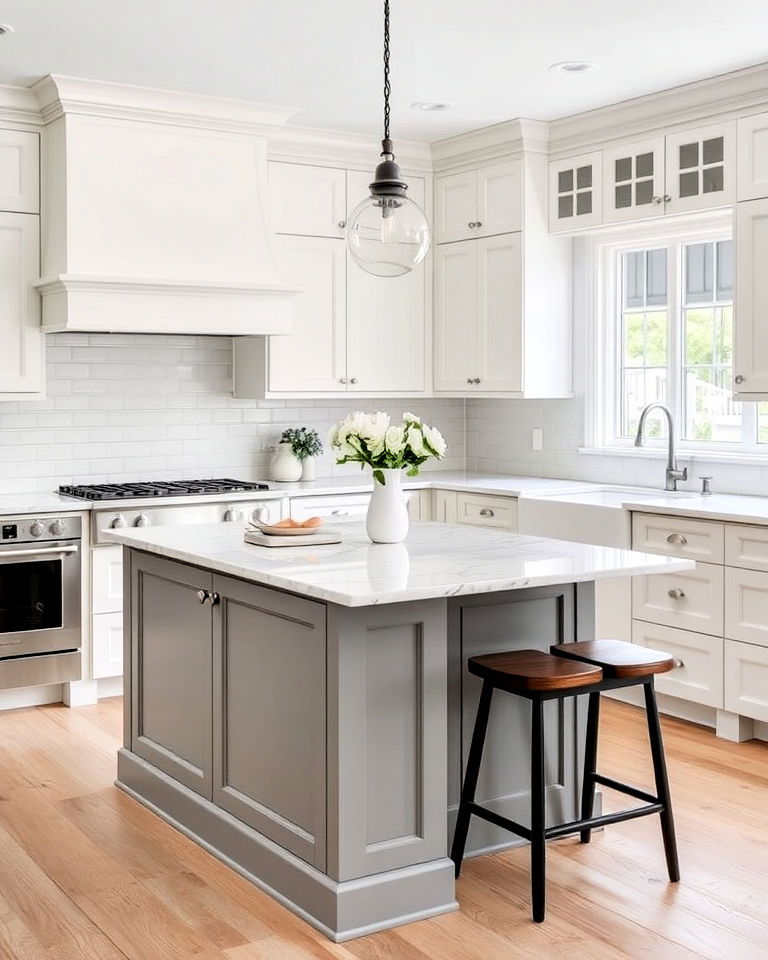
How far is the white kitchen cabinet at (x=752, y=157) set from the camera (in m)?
4.76

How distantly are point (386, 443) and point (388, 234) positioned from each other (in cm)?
68

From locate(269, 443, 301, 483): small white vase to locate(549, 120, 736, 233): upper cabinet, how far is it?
69.5 inches

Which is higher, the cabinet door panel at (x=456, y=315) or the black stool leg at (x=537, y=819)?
the cabinet door panel at (x=456, y=315)

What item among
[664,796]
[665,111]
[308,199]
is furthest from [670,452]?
[664,796]

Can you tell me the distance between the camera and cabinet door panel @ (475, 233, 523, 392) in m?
5.95

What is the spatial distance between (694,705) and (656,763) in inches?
67.1

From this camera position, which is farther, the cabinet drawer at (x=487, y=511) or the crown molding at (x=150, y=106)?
the cabinet drawer at (x=487, y=511)

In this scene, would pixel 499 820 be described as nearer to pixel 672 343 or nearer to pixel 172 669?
pixel 172 669

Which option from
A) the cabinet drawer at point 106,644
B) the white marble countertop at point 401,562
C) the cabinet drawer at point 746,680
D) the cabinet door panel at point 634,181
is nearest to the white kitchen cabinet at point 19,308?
the cabinet drawer at point 106,644

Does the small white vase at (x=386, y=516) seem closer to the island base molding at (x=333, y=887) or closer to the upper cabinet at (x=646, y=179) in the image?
the island base molding at (x=333, y=887)

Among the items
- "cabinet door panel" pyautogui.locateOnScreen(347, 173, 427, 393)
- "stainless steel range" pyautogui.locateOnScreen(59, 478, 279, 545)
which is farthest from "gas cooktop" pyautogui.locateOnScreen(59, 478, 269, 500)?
"cabinet door panel" pyautogui.locateOnScreen(347, 173, 427, 393)

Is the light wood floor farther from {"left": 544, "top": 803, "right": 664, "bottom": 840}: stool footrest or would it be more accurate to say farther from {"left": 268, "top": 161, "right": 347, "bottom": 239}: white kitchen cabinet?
{"left": 268, "top": 161, "right": 347, "bottom": 239}: white kitchen cabinet

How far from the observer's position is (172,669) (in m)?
3.87

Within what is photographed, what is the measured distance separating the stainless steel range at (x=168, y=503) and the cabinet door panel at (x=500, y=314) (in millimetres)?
1342
